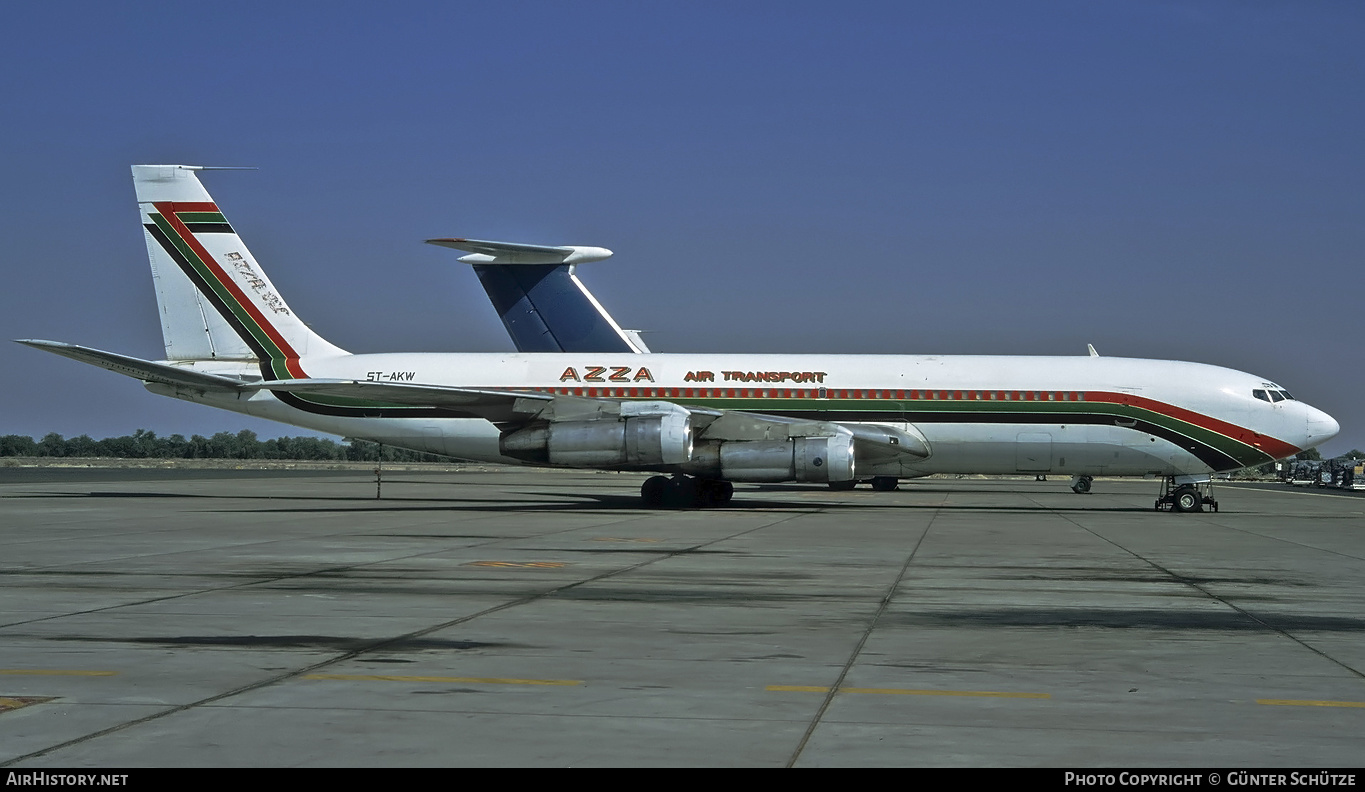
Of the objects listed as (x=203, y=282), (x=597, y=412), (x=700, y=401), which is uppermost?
(x=203, y=282)

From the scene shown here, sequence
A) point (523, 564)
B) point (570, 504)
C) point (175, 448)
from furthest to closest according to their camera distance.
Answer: point (175, 448) < point (570, 504) < point (523, 564)

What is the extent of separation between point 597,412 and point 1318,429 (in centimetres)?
1723

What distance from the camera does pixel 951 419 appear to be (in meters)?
30.2

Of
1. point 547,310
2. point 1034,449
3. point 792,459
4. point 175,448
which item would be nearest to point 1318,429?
point 1034,449

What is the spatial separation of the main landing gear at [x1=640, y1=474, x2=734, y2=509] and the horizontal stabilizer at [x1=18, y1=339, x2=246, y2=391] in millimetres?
10049

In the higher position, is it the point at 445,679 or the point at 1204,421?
the point at 1204,421

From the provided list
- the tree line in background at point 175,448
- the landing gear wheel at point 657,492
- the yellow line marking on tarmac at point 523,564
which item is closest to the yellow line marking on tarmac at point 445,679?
the yellow line marking on tarmac at point 523,564

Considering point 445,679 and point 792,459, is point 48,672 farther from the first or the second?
point 792,459

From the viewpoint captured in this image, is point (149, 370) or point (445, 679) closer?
point (445, 679)

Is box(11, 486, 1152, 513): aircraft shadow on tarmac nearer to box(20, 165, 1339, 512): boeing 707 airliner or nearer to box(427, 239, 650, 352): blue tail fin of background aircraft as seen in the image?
box(20, 165, 1339, 512): boeing 707 airliner

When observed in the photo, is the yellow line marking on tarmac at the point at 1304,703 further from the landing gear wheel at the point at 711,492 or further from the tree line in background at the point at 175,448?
the tree line in background at the point at 175,448

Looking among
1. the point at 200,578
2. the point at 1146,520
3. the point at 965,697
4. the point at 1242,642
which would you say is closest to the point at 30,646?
the point at 200,578

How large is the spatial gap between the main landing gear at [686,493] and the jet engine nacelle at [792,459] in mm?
2301

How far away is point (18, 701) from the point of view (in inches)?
270
